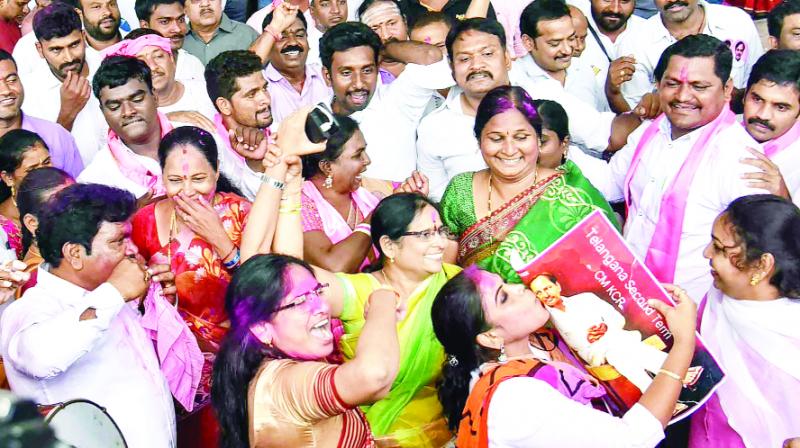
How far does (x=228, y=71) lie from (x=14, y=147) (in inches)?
40.2

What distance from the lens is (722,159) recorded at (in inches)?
148

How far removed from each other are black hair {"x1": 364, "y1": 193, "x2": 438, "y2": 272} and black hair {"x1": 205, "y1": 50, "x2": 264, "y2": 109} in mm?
1461

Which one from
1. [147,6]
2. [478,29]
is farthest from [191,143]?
[147,6]

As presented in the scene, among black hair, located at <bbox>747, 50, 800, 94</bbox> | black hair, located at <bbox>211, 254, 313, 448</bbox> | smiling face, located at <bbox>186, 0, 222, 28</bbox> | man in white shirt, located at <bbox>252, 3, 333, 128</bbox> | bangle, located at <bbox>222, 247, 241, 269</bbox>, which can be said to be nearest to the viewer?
black hair, located at <bbox>211, 254, 313, 448</bbox>

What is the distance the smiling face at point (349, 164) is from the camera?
3936 mm


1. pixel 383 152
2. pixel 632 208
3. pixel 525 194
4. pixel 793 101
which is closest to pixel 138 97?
pixel 383 152

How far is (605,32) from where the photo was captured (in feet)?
19.2

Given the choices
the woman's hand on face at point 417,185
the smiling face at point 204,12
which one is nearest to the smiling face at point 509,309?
the woman's hand on face at point 417,185

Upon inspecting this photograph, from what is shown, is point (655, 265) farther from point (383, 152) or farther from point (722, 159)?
point (383, 152)

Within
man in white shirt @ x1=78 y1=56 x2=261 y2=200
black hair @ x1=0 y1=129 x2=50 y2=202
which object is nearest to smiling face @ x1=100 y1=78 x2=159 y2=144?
man in white shirt @ x1=78 y1=56 x2=261 y2=200

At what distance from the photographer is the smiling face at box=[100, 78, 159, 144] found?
14.1 feet

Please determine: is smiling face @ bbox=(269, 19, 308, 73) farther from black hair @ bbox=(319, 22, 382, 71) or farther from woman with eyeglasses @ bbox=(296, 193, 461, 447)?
woman with eyeglasses @ bbox=(296, 193, 461, 447)

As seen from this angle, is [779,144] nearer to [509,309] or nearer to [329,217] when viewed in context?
[509,309]

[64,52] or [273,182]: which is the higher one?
[64,52]
